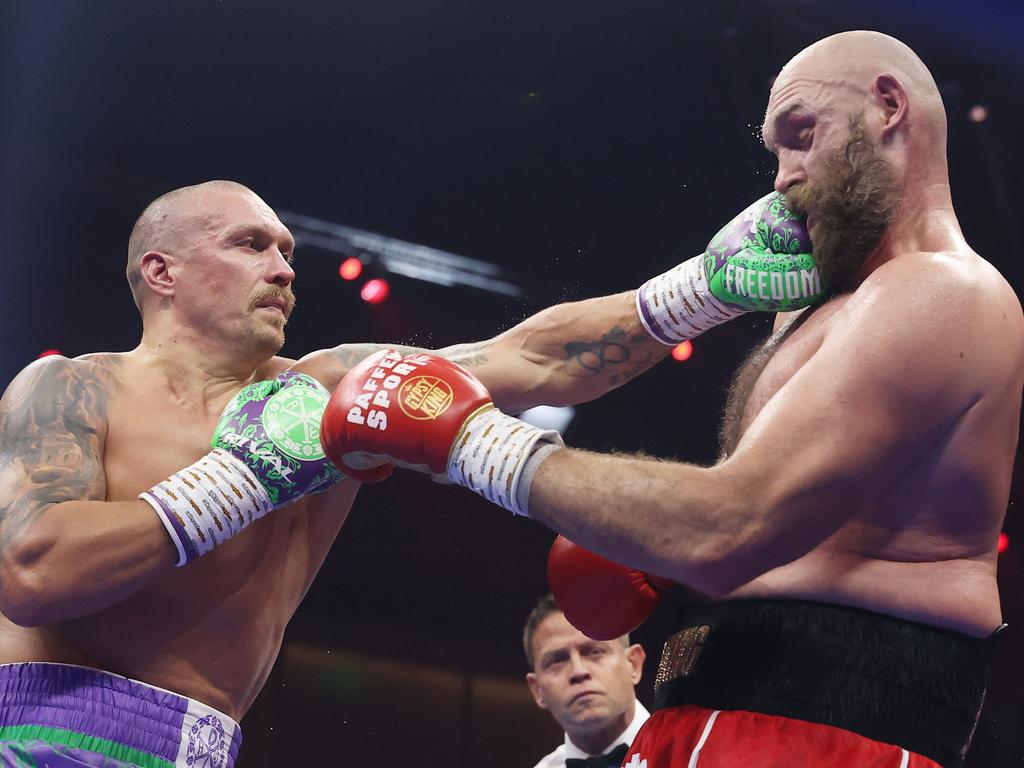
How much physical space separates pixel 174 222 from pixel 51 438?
687 millimetres

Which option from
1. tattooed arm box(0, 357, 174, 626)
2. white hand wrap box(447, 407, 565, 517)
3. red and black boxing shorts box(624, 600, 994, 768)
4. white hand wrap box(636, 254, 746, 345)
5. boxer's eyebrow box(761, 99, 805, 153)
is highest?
boxer's eyebrow box(761, 99, 805, 153)

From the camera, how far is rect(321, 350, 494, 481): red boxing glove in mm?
1603

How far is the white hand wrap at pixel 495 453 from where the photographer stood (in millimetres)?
1527

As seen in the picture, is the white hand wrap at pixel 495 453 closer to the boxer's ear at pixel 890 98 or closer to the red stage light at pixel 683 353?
the boxer's ear at pixel 890 98

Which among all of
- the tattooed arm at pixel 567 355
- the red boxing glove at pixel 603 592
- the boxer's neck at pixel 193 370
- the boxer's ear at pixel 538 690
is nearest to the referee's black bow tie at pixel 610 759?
the boxer's ear at pixel 538 690

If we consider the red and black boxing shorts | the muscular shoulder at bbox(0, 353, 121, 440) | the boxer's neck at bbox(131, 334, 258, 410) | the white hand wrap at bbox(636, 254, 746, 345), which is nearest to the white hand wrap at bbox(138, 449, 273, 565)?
the muscular shoulder at bbox(0, 353, 121, 440)

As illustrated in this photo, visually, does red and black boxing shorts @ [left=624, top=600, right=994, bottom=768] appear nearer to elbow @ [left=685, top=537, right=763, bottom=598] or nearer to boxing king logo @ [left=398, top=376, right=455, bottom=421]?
elbow @ [left=685, top=537, right=763, bottom=598]

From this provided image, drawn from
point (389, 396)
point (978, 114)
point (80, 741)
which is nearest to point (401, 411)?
point (389, 396)

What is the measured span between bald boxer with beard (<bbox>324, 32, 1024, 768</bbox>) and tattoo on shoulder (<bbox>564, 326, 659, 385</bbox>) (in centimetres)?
68

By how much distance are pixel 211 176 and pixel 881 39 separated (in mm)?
3141

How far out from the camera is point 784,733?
4.97 feet

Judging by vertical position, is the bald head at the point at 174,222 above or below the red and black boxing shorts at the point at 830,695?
above

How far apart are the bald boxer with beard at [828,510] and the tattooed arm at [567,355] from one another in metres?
0.70

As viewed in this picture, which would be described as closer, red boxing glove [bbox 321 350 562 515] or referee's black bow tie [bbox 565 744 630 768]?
red boxing glove [bbox 321 350 562 515]
